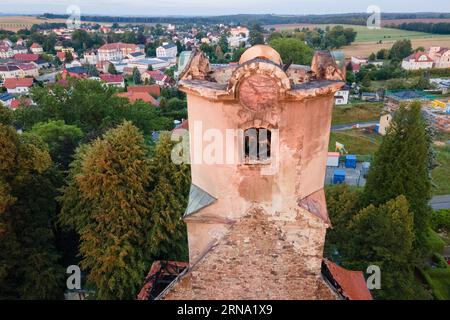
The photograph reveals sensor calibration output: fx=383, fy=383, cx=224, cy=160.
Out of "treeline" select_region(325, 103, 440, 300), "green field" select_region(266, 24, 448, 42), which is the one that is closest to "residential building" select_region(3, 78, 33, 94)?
"treeline" select_region(325, 103, 440, 300)

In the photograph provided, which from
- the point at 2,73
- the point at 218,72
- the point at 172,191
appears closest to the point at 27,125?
the point at 172,191

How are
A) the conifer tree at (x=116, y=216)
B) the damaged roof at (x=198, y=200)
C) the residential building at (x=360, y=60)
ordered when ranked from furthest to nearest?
1. the residential building at (x=360, y=60)
2. the conifer tree at (x=116, y=216)
3. the damaged roof at (x=198, y=200)

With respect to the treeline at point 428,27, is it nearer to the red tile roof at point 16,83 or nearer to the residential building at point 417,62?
the residential building at point 417,62

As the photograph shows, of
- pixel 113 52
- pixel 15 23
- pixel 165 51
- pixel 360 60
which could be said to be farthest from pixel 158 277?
pixel 15 23

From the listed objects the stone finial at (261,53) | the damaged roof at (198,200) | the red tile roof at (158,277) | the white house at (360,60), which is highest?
the stone finial at (261,53)

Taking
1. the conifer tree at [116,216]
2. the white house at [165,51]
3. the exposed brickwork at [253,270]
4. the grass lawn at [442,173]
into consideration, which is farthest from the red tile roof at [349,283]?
the white house at [165,51]
